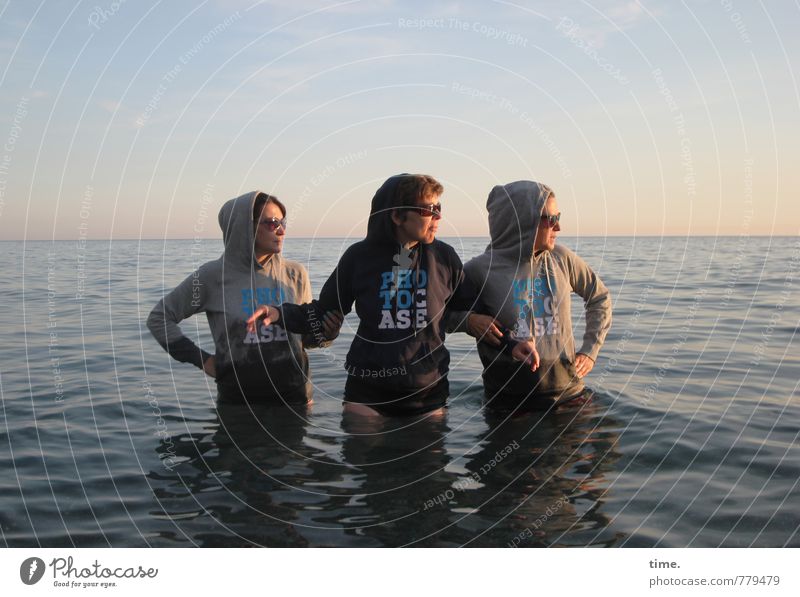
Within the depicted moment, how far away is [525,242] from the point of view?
6.41 m

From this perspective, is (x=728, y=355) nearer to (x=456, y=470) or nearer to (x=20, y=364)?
(x=456, y=470)

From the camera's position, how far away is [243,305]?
6574 mm

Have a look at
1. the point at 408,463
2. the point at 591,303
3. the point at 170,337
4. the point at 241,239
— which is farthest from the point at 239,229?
the point at 591,303

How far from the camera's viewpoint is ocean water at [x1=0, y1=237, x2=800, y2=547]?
4.71 metres

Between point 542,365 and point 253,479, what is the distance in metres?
2.62

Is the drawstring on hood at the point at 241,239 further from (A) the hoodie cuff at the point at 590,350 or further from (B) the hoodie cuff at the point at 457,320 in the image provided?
(A) the hoodie cuff at the point at 590,350

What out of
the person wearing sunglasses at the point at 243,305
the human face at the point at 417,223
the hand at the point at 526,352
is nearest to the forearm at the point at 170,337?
the person wearing sunglasses at the point at 243,305

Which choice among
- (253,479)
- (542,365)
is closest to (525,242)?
(542,365)

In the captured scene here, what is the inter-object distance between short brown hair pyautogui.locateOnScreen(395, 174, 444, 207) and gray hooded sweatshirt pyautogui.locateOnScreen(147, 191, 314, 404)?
1.48 meters

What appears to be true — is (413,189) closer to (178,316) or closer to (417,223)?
(417,223)

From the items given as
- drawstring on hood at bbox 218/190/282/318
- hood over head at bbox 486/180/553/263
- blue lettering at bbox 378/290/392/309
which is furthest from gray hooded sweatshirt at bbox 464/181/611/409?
drawstring on hood at bbox 218/190/282/318

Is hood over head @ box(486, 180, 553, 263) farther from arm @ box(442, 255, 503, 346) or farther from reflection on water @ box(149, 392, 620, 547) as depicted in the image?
reflection on water @ box(149, 392, 620, 547)

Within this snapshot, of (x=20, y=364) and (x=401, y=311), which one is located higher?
(x=401, y=311)
